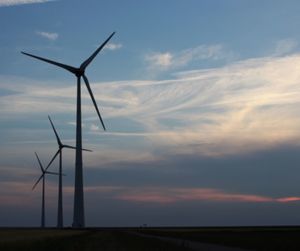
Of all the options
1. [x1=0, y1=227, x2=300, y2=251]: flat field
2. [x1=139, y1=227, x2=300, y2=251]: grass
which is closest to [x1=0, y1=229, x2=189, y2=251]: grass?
[x1=0, y1=227, x2=300, y2=251]: flat field

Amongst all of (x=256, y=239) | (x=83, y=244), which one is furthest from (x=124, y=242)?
(x=256, y=239)

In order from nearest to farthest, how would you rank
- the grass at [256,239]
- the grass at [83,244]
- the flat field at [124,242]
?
the grass at [83,244]
the flat field at [124,242]
the grass at [256,239]

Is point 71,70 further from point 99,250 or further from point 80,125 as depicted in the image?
point 99,250

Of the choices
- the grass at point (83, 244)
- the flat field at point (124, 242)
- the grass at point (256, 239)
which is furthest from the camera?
the grass at point (256, 239)

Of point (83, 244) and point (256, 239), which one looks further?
point (256, 239)

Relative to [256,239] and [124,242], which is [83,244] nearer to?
[124,242]

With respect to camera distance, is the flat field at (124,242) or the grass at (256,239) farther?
the grass at (256,239)

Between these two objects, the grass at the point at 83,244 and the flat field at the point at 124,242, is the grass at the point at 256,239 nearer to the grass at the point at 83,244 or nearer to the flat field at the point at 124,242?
the flat field at the point at 124,242

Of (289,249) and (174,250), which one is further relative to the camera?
(289,249)

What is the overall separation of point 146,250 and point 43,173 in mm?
130632

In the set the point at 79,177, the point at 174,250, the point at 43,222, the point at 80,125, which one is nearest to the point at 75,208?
the point at 79,177

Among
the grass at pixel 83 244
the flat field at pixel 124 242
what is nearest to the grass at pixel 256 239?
the flat field at pixel 124 242

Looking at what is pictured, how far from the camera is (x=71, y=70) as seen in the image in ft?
359

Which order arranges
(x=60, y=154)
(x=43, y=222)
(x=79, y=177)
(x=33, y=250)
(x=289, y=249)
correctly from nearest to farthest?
1. (x=33, y=250)
2. (x=289, y=249)
3. (x=79, y=177)
4. (x=60, y=154)
5. (x=43, y=222)
